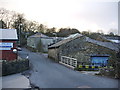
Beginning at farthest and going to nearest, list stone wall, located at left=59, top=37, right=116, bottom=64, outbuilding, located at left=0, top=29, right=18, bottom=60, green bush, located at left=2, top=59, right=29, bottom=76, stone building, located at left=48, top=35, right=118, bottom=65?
outbuilding, located at left=0, top=29, right=18, bottom=60 → stone wall, located at left=59, top=37, right=116, bottom=64 → stone building, located at left=48, top=35, right=118, bottom=65 → green bush, located at left=2, top=59, right=29, bottom=76

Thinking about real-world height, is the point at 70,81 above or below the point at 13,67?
below

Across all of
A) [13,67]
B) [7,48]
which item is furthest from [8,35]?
[13,67]

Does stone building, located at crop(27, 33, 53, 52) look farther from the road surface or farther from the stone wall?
the road surface

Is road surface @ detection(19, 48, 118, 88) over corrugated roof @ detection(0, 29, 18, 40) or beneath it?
beneath

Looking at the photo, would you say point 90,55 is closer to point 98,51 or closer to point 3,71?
point 98,51

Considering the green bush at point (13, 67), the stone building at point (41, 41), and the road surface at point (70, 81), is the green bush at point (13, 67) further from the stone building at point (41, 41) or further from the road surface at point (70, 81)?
the stone building at point (41, 41)

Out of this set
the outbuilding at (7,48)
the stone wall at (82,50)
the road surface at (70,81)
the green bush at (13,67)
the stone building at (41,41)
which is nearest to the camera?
the road surface at (70,81)

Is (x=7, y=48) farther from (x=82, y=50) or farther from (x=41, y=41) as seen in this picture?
(x=41, y=41)

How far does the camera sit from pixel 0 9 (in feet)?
171

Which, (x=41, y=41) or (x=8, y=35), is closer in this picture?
(x=8, y=35)

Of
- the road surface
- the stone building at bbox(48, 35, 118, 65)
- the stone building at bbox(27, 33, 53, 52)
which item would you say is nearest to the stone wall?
the stone building at bbox(48, 35, 118, 65)

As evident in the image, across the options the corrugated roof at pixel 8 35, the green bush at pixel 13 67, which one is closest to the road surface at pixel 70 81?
the green bush at pixel 13 67

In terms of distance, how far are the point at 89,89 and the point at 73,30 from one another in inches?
2317

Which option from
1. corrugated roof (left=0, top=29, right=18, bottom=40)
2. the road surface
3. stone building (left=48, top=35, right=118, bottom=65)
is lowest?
the road surface
